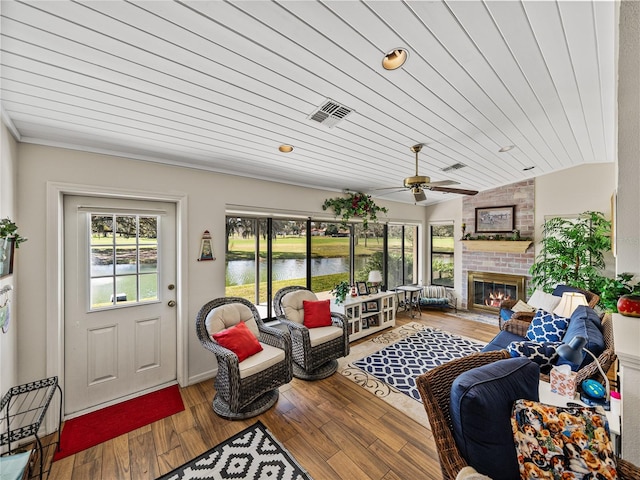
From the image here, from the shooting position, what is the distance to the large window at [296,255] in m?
3.53

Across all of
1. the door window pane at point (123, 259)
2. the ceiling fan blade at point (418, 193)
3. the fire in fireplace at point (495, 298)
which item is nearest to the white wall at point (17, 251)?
the door window pane at point (123, 259)

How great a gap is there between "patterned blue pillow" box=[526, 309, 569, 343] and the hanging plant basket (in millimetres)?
2675

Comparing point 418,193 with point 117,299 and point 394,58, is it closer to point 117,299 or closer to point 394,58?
point 394,58

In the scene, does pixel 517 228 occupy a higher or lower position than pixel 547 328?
higher

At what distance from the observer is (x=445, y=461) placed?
1230mm

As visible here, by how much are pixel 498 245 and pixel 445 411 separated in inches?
182

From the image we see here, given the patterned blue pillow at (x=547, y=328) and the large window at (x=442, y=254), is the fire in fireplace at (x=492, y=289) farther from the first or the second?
the patterned blue pillow at (x=547, y=328)

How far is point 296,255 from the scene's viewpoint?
4.08m

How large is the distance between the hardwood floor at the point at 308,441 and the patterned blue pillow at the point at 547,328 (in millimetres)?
1579

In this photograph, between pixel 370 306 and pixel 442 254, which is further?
pixel 442 254

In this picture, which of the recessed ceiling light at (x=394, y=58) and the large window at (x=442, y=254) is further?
the large window at (x=442, y=254)

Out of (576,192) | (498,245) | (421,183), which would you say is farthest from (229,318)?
(576,192)

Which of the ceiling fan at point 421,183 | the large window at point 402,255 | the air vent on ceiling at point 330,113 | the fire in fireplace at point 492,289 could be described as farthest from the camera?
the large window at point 402,255

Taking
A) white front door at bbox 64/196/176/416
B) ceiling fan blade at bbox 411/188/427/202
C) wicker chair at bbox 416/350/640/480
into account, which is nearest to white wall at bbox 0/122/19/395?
white front door at bbox 64/196/176/416
